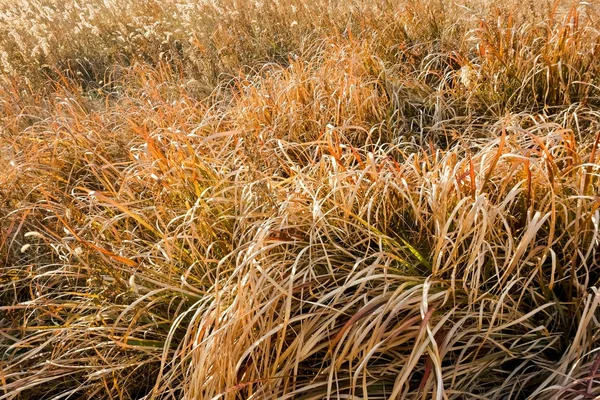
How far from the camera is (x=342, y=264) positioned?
1775mm

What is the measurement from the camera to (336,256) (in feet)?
5.77

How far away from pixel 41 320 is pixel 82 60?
11.6 ft

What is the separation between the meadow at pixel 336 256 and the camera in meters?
1.51

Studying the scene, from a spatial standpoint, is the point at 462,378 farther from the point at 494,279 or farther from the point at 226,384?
the point at 226,384

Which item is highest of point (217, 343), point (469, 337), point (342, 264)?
point (217, 343)

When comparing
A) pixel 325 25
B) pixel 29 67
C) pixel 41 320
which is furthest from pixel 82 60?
pixel 41 320

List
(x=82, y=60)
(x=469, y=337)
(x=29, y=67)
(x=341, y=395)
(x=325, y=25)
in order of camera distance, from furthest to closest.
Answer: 1. (x=82, y=60)
2. (x=29, y=67)
3. (x=325, y=25)
4. (x=469, y=337)
5. (x=341, y=395)

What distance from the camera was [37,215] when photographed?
2.48 m

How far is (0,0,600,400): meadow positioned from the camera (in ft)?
4.95

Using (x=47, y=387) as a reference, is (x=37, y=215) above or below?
above

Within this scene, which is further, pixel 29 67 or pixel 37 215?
pixel 29 67

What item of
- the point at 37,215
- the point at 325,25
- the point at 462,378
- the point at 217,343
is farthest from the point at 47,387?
the point at 325,25

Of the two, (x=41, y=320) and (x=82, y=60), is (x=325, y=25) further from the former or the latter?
(x=41, y=320)

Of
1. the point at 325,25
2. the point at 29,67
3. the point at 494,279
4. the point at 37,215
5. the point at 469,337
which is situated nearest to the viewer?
the point at 469,337
